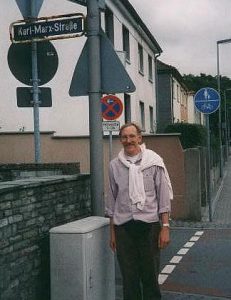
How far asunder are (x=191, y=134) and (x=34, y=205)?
1871 centimetres

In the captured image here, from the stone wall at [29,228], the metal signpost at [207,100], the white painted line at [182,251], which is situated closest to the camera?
the stone wall at [29,228]

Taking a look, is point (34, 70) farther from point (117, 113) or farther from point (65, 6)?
point (65, 6)

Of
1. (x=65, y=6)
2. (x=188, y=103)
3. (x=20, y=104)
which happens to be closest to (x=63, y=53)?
(x=65, y=6)

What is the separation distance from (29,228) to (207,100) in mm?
10303

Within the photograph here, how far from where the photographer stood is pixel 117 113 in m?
13.2

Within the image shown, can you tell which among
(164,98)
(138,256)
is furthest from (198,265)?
(164,98)

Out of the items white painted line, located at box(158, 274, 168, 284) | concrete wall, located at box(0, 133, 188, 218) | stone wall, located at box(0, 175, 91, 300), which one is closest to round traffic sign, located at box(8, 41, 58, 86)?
stone wall, located at box(0, 175, 91, 300)

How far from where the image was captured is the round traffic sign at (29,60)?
22.4 feet

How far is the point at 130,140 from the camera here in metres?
5.15

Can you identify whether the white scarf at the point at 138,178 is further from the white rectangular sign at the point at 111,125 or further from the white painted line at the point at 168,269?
the white rectangular sign at the point at 111,125

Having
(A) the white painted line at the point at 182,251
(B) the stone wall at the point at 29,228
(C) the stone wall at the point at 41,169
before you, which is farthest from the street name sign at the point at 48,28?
(A) the white painted line at the point at 182,251

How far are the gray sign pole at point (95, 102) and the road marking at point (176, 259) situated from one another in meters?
2.33

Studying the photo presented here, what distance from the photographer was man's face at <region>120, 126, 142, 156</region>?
5.16 meters

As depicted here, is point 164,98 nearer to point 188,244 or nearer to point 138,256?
point 188,244
